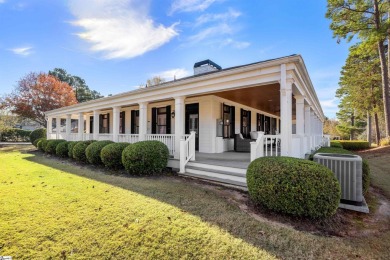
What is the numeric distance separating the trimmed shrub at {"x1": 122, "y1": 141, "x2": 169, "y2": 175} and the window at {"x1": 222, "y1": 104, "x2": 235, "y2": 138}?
4.00 metres

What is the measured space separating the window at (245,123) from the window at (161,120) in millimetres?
4421

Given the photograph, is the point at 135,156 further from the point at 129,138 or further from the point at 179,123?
the point at 129,138

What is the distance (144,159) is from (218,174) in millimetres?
2612

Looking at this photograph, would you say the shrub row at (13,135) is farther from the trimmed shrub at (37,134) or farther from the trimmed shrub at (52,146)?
the trimmed shrub at (52,146)

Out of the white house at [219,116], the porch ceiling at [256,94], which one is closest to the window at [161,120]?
the white house at [219,116]

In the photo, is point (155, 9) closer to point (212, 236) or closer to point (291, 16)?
point (291, 16)

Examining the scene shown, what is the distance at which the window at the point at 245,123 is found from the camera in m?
11.6

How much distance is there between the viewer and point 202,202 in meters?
4.30

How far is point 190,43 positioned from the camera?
11.4m

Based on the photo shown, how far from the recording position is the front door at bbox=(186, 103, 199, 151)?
31.6 ft

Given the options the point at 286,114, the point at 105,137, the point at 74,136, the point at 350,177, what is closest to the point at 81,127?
the point at 74,136

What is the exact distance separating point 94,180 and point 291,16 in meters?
11.3

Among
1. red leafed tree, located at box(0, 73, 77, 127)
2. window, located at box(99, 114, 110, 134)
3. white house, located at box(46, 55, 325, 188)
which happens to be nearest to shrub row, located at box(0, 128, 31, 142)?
red leafed tree, located at box(0, 73, 77, 127)

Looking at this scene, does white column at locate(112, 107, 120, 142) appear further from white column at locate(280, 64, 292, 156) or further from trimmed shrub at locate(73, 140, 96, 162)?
white column at locate(280, 64, 292, 156)
